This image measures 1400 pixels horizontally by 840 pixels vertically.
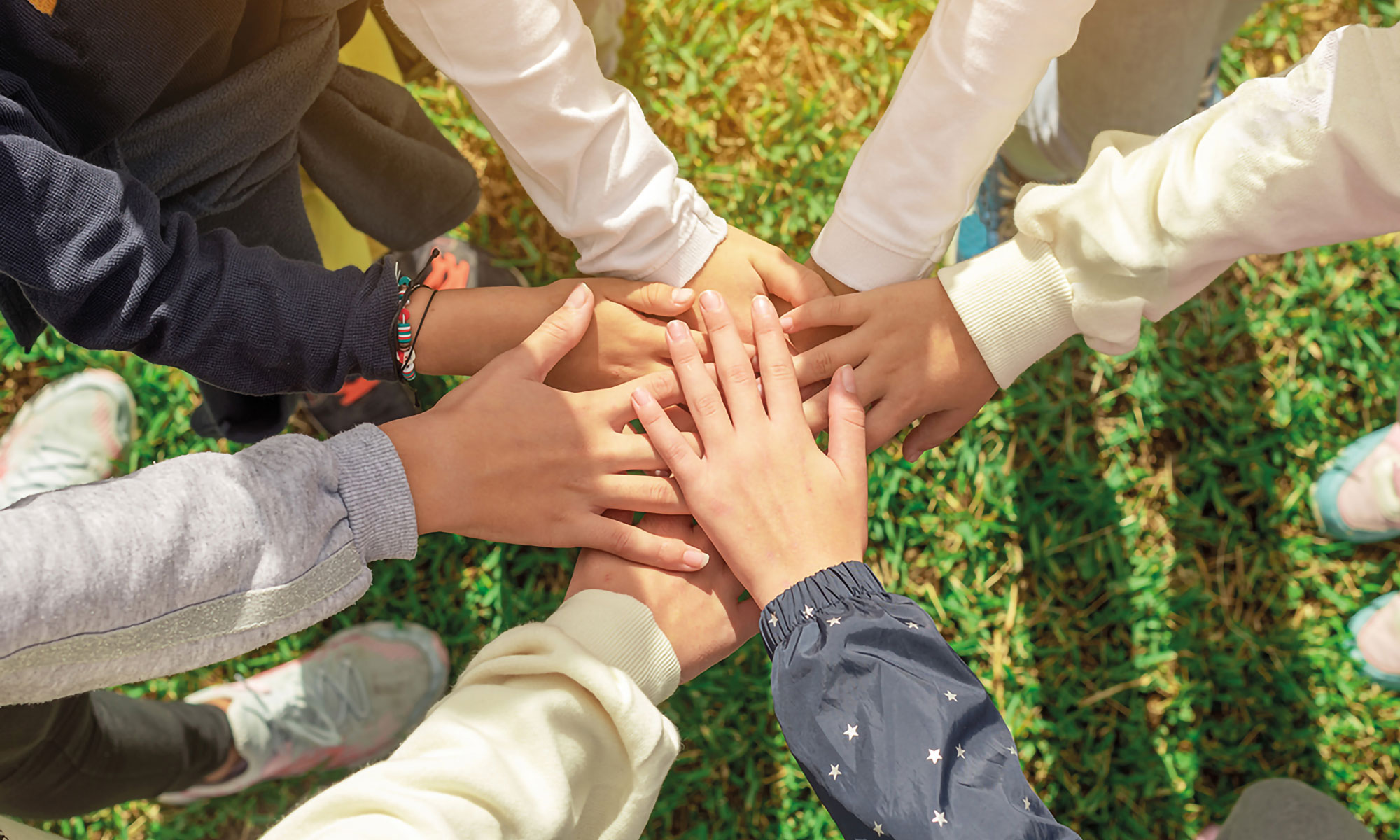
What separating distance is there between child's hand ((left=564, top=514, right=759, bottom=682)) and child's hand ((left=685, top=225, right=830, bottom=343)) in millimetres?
331

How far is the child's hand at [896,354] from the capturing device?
1.20 m

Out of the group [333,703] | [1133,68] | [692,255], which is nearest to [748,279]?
[692,255]

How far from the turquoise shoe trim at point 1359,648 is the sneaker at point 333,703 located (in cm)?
179

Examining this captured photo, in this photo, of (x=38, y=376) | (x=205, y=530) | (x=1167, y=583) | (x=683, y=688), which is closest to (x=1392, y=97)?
(x=1167, y=583)

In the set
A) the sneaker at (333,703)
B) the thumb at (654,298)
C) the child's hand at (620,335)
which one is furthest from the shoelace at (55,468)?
the thumb at (654,298)

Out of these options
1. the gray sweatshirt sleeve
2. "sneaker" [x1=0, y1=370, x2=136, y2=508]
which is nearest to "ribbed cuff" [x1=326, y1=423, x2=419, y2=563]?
the gray sweatshirt sleeve

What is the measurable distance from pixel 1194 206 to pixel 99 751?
1.67 metres

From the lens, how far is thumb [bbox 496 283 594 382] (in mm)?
1170

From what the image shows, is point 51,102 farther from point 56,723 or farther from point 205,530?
point 56,723

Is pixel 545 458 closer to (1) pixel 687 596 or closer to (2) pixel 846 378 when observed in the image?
(1) pixel 687 596

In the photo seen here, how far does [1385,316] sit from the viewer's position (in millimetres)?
1747

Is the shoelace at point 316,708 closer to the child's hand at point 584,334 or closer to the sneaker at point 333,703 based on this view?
the sneaker at point 333,703

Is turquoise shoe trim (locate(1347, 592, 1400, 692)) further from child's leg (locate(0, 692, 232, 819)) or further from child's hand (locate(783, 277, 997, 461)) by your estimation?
child's leg (locate(0, 692, 232, 819))

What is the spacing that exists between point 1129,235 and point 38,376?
2048 mm
